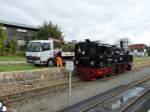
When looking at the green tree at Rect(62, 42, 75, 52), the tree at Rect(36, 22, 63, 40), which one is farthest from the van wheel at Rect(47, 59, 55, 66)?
the tree at Rect(36, 22, 63, 40)

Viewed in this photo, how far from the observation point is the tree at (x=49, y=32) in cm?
5425

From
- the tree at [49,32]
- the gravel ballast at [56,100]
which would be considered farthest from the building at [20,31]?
the gravel ballast at [56,100]

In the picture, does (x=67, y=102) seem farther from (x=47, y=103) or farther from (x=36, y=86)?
(x=36, y=86)

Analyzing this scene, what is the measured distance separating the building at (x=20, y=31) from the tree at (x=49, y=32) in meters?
→ 7.22

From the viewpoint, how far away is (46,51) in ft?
89.2

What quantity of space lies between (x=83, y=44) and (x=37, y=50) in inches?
173

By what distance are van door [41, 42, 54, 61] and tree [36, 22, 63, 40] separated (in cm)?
2630

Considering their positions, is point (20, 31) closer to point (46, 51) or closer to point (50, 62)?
point (50, 62)

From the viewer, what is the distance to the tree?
54250 millimetres

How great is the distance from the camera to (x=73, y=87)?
20.8 m

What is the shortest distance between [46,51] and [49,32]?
27.4 meters

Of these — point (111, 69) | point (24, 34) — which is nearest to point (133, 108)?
point (111, 69)

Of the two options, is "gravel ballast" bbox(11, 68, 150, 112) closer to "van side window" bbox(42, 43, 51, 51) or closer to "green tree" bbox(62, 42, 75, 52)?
"van side window" bbox(42, 43, 51, 51)

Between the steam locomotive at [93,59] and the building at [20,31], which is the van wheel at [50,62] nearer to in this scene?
the steam locomotive at [93,59]
